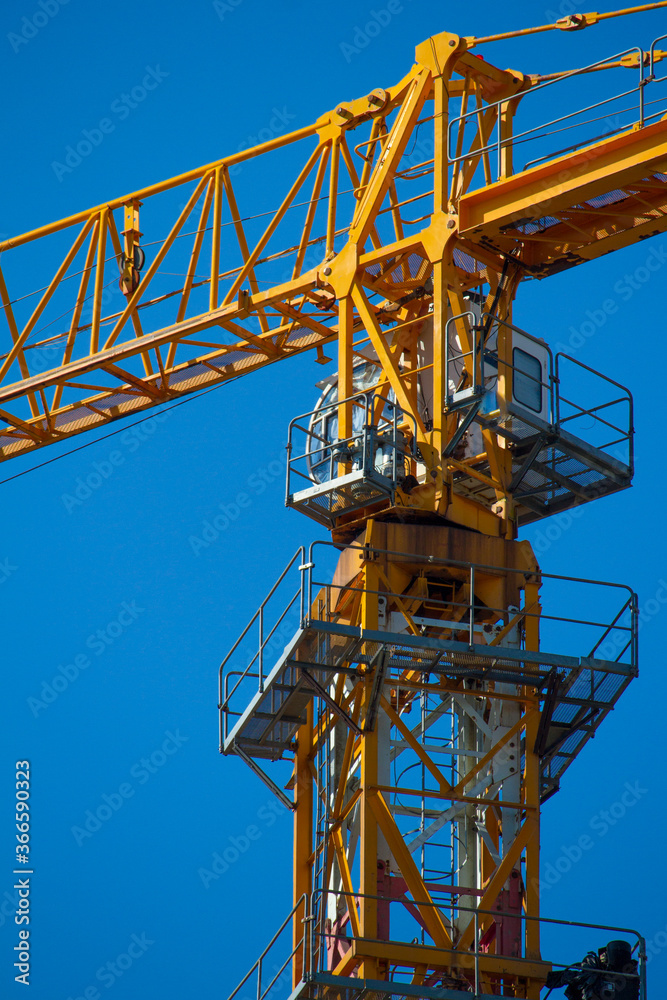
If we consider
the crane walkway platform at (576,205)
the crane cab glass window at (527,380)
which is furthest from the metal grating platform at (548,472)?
the crane walkway platform at (576,205)

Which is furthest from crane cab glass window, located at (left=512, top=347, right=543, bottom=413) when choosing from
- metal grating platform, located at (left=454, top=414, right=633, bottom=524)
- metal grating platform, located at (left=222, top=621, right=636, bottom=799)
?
metal grating platform, located at (left=222, top=621, right=636, bottom=799)

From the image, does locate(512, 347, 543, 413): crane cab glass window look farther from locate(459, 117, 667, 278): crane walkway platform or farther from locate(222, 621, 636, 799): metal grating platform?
locate(222, 621, 636, 799): metal grating platform

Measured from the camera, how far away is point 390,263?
40.6 m

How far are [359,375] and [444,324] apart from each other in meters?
3.45

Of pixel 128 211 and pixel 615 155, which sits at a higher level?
pixel 128 211

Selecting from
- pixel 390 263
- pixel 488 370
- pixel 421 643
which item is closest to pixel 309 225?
pixel 390 263

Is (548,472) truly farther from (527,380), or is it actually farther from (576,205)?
(576,205)

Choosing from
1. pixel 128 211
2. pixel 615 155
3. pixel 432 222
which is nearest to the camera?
pixel 615 155

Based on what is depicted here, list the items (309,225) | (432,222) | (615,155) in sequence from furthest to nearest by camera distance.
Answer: (309,225)
(432,222)
(615,155)

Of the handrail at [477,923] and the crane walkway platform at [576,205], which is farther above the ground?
the crane walkway platform at [576,205]

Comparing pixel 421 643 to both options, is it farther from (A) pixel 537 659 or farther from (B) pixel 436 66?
(B) pixel 436 66

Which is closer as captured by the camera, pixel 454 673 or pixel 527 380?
pixel 454 673

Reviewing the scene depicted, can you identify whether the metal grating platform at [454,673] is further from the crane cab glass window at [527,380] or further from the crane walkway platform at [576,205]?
the crane walkway platform at [576,205]

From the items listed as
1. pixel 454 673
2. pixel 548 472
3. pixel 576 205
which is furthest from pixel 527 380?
pixel 454 673
